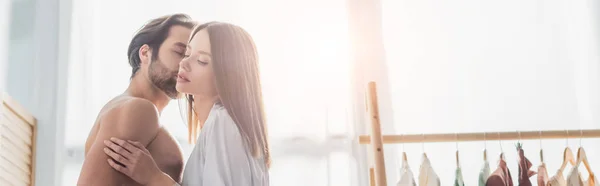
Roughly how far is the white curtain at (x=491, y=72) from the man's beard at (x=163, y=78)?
1.96 feet

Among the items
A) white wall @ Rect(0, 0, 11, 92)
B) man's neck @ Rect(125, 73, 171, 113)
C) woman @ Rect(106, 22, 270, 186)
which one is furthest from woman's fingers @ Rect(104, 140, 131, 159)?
white wall @ Rect(0, 0, 11, 92)

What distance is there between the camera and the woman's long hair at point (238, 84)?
1.88 meters

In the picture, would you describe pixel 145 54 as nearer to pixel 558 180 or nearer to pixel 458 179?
pixel 458 179

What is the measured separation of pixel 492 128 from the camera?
7.08 ft

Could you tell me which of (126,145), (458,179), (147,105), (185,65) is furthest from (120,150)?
(458,179)

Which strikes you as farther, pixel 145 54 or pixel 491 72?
pixel 491 72

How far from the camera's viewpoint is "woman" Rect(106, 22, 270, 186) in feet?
5.96

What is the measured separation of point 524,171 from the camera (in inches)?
77.9

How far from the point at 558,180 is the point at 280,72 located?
73cm

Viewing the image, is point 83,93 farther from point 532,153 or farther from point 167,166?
point 532,153

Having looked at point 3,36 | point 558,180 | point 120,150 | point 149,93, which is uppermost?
point 3,36

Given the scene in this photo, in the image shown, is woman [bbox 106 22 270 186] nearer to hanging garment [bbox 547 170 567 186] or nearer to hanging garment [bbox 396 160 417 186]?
hanging garment [bbox 396 160 417 186]

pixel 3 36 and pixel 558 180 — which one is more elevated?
pixel 3 36

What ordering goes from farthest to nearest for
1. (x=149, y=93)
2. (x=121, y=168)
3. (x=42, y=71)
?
(x=42, y=71) < (x=149, y=93) < (x=121, y=168)
